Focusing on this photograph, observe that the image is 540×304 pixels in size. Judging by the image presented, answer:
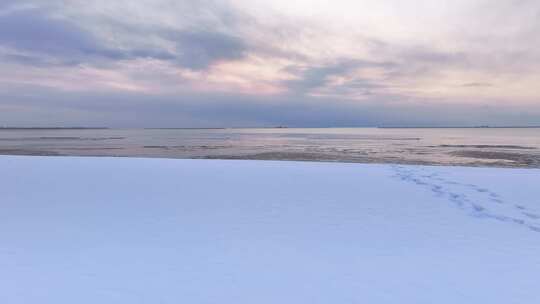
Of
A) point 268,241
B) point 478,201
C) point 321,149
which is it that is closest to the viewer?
point 268,241

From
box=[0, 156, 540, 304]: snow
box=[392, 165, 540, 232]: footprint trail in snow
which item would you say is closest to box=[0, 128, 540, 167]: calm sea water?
box=[392, 165, 540, 232]: footprint trail in snow

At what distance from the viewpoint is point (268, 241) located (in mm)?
4344

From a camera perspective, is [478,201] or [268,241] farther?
[478,201]

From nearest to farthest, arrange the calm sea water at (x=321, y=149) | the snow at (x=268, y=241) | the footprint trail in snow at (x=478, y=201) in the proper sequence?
the snow at (x=268, y=241)
the footprint trail in snow at (x=478, y=201)
the calm sea water at (x=321, y=149)

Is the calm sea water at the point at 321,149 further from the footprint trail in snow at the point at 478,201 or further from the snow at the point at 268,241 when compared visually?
the snow at the point at 268,241

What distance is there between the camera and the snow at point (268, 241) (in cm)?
310

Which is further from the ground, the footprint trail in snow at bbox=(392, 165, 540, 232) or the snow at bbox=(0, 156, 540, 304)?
the footprint trail in snow at bbox=(392, 165, 540, 232)

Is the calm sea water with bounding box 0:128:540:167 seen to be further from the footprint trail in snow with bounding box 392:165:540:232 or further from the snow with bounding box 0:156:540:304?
the snow with bounding box 0:156:540:304

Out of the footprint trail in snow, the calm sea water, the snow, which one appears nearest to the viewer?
the snow

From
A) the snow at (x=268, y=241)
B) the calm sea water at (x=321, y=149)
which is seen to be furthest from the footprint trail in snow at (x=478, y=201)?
the calm sea water at (x=321, y=149)

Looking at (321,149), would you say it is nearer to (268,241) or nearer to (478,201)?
(478,201)

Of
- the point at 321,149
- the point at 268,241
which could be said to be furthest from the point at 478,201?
the point at 321,149

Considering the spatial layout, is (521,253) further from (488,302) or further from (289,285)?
(289,285)

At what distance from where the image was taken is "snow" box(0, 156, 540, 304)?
310cm
